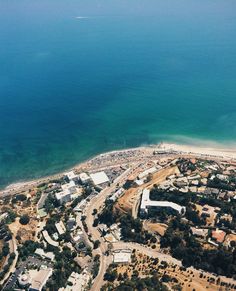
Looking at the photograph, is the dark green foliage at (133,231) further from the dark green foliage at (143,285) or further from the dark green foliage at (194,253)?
the dark green foliage at (143,285)

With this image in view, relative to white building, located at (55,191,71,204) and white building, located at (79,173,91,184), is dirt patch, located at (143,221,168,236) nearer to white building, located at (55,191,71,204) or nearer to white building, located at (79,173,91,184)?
white building, located at (55,191,71,204)

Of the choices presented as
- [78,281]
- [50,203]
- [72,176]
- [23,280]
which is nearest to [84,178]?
[72,176]

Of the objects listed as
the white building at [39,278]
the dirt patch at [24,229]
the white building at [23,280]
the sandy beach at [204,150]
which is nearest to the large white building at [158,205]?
the white building at [39,278]

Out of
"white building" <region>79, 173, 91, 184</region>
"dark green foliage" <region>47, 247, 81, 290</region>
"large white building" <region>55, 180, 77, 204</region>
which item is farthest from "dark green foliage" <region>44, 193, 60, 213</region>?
"dark green foliage" <region>47, 247, 81, 290</region>

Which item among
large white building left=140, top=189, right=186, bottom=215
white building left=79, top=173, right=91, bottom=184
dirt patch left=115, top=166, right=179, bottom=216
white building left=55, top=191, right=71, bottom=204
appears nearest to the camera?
large white building left=140, top=189, right=186, bottom=215

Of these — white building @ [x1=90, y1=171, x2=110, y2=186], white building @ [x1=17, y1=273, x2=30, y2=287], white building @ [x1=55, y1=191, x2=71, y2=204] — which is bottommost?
white building @ [x1=17, y1=273, x2=30, y2=287]

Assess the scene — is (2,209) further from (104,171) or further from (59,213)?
(104,171)

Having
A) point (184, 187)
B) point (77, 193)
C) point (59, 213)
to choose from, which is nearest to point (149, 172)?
point (184, 187)
